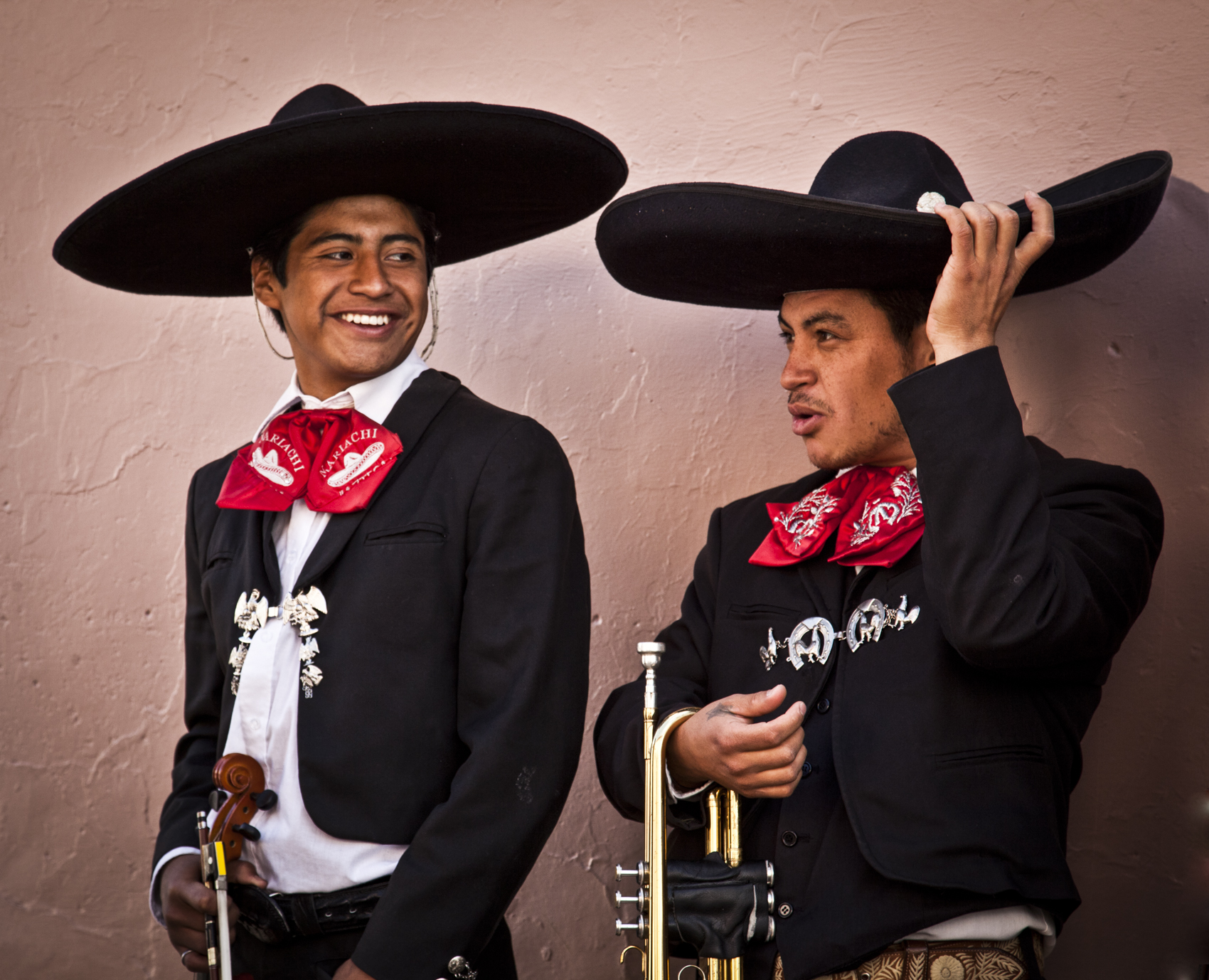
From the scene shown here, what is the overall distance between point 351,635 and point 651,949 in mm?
758

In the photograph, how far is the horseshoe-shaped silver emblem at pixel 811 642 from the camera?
2125mm

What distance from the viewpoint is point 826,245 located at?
2.12 metres

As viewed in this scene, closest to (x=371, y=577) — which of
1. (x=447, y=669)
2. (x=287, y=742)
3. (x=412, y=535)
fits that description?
(x=412, y=535)

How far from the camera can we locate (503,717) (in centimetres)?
201

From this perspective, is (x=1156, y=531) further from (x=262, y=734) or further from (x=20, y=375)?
(x=20, y=375)

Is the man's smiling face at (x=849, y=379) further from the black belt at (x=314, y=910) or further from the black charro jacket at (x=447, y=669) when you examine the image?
the black belt at (x=314, y=910)

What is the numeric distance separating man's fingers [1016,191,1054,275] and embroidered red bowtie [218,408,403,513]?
1.17 metres

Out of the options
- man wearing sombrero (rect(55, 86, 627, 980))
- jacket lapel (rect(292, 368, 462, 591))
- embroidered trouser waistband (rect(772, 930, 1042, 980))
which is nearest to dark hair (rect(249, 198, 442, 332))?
man wearing sombrero (rect(55, 86, 627, 980))

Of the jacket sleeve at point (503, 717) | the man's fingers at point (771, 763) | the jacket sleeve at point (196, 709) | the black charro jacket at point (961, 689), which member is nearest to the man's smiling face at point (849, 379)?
the black charro jacket at point (961, 689)

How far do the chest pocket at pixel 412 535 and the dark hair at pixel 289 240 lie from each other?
1.99 feet

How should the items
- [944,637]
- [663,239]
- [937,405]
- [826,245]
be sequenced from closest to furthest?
[937,405] → [944,637] → [826,245] → [663,239]

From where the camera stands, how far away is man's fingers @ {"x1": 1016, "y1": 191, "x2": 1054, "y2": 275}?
6.48 feet

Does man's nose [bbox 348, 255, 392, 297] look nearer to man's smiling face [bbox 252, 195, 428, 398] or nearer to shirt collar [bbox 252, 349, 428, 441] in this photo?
man's smiling face [bbox 252, 195, 428, 398]

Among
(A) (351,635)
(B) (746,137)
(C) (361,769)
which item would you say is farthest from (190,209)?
(B) (746,137)
